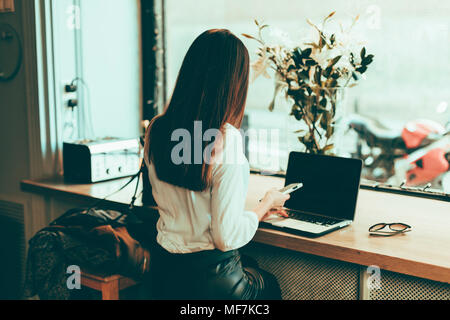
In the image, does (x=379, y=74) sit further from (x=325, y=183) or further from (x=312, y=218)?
(x=312, y=218)

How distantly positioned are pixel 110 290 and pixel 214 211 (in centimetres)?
60

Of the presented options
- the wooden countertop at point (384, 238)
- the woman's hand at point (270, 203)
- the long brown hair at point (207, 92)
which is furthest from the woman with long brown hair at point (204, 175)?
the wooden countertop at point (384, 238)

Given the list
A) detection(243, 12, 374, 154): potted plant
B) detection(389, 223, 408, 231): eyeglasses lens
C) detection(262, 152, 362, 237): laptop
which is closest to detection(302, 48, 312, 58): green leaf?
detection(243, 12, 374, 154): potted plant

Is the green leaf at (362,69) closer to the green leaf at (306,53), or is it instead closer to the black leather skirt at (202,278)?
the green leaf at (306,53)

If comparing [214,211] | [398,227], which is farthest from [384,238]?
[214,211]

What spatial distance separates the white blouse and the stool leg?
32cm

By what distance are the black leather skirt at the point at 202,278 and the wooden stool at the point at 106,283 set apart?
22cm

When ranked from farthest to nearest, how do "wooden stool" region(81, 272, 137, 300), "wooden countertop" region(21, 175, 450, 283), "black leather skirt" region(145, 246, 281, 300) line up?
"wooden stool" region(81, 272, 137, 300)
"black leather skirt" region(145, 246, 281, 300)
"wooden countertop" region(21, 175, 450, 283)

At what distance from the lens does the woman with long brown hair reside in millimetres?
1325

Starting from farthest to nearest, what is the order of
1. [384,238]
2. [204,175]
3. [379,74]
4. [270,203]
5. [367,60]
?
[379,74]
[367,60]
[270,203]
[384,238]
[204,175]

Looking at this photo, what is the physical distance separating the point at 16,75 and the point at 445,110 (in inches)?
82.4

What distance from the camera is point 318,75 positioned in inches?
69.6

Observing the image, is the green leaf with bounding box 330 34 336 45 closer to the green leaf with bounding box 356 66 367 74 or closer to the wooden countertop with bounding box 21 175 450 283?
the green leaf with bounding box 356 66 367 74
